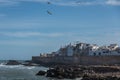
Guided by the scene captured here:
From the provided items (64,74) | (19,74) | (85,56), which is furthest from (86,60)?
(64,74)

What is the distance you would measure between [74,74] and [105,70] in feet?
22.5

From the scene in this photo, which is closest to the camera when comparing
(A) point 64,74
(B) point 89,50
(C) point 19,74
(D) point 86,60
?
(A) point 64,74

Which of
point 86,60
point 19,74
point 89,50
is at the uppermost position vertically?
point 89,50

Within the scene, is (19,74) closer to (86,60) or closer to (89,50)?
(86,60)

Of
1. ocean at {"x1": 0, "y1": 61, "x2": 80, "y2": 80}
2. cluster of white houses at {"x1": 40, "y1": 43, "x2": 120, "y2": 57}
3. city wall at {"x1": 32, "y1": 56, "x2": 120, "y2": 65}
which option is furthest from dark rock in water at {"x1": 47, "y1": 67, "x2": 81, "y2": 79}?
cluster of white houses at {"x1": 40, "y1": 43, "x2": 120, "y2": 57}

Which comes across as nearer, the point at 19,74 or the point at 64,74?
the point at 64,74

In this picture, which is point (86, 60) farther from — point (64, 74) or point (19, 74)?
point (64, 74)

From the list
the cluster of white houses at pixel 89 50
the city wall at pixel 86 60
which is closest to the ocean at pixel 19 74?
the city wall at pixel 86 60

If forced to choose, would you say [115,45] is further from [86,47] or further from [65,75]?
[65,75]

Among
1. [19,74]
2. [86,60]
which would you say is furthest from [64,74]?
[86,60]

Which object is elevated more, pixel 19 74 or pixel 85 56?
pixel 85 56

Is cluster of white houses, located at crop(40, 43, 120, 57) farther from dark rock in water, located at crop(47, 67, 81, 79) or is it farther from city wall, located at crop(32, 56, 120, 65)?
dark rock in water, located at crop(47, 67, 81, 79)

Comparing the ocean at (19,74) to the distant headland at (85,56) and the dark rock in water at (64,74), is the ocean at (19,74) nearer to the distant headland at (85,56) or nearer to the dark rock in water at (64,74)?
the dark rock in water at (64,74)

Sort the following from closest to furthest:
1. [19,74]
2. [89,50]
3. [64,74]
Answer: [64,74]
[19,74]
[89,50]
